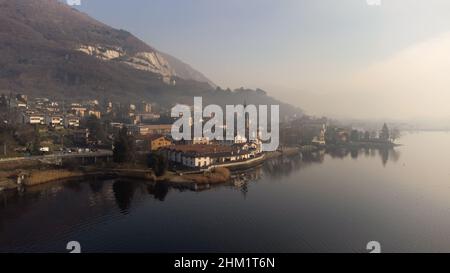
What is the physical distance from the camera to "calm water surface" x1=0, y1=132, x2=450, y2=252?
6.01m

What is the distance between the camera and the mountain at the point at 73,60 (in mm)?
30984

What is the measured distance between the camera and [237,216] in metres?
7.43

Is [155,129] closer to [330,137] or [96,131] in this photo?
[96,131]

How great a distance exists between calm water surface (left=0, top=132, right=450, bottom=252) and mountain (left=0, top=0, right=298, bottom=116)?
22.5 metres

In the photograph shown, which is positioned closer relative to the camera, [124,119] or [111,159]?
[111,159]

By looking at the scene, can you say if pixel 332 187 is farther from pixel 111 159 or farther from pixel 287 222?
pixel 111 159

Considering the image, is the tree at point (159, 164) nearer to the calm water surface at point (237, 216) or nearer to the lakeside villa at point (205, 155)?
the calm water surface at point (237, 216)

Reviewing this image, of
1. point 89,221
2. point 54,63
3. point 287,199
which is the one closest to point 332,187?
point 287,199

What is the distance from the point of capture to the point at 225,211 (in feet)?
25.4

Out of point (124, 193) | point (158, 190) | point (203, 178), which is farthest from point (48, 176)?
point (203, 178)

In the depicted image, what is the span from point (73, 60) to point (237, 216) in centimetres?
3281

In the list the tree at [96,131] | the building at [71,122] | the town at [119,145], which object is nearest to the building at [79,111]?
the town at [119,145]

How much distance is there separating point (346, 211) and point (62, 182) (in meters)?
7.29
